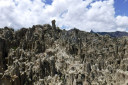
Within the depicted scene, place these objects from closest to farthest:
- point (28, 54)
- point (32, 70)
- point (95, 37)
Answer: point (32, 70), point (28, 54), point (95, 37)

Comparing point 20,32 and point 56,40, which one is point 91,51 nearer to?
point 56,40

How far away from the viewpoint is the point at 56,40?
8519 cm

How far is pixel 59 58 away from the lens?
72.4 m

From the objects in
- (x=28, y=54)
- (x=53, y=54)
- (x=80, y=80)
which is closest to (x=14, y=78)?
(x=28, y=54)

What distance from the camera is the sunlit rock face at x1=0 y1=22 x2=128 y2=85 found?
6183 centimetres

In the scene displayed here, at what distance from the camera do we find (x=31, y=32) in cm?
8762

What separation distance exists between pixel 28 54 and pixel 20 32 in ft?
56.2

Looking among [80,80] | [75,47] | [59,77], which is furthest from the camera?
[75,47]

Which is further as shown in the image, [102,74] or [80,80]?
[102,74]

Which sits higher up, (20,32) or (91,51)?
(20,32)

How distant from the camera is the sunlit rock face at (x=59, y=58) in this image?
61.8 metres

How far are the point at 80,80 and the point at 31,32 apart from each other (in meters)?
43.9

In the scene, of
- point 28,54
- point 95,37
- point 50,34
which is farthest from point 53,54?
point 95,37

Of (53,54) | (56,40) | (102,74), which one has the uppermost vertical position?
(56,40)
